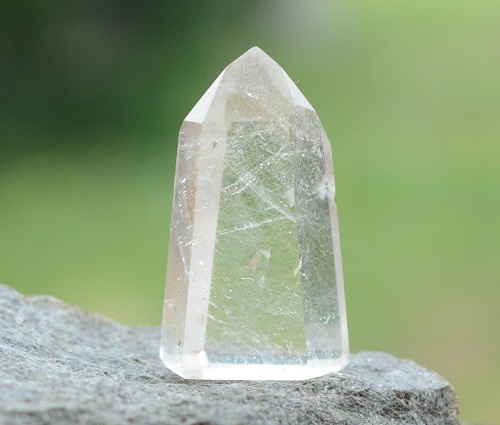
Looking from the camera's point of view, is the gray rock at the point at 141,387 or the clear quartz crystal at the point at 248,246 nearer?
the gray rock at the point at 141,387

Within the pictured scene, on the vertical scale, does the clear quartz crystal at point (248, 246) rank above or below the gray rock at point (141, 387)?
above

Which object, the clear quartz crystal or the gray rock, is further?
the clear quartz crystal

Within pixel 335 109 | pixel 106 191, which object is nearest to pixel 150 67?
pixel 106 191

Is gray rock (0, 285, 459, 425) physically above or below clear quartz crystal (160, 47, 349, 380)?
below

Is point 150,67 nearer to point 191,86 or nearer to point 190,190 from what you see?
point 191,86
